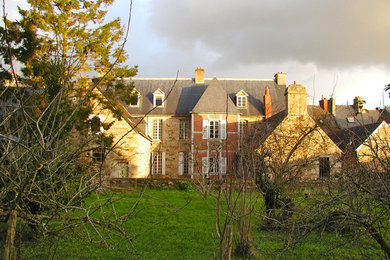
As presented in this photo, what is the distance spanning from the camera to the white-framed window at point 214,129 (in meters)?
24.6

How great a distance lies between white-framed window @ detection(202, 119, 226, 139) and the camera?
24.6 metres

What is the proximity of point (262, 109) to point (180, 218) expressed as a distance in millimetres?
18654

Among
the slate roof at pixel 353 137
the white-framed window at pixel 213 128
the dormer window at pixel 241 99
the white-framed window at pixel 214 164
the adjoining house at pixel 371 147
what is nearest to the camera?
the adjoining house at pixel 371 147

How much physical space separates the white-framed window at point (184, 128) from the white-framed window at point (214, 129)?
258 centimetres

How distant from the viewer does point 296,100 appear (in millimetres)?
20375

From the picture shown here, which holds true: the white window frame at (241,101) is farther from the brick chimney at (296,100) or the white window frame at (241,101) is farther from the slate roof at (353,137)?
the slate roof at (353,137)

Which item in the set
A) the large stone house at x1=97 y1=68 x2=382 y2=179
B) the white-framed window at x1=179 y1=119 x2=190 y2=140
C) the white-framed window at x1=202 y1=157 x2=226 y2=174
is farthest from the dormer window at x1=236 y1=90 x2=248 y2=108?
the white-framed window at x1=202 y1=157 x2=226 y2=174

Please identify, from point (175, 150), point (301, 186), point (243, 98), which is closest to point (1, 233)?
point (301, 186)

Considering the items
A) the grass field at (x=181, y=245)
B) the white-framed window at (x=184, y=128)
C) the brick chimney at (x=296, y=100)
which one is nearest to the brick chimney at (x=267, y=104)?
the brick chimney at (x=296, y=100)

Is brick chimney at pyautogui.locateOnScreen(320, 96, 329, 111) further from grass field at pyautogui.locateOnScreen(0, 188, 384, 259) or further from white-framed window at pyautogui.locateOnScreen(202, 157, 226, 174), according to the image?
grass field at pyautogui.locateOnScreen(0, 188, 384, 259)

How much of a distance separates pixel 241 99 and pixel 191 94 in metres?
4.10

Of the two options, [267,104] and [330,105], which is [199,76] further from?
[330,105]

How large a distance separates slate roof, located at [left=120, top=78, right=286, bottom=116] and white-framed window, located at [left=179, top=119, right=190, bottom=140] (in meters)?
0.66

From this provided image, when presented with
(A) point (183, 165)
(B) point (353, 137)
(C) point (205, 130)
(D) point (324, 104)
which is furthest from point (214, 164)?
(D) point (324, 104)
